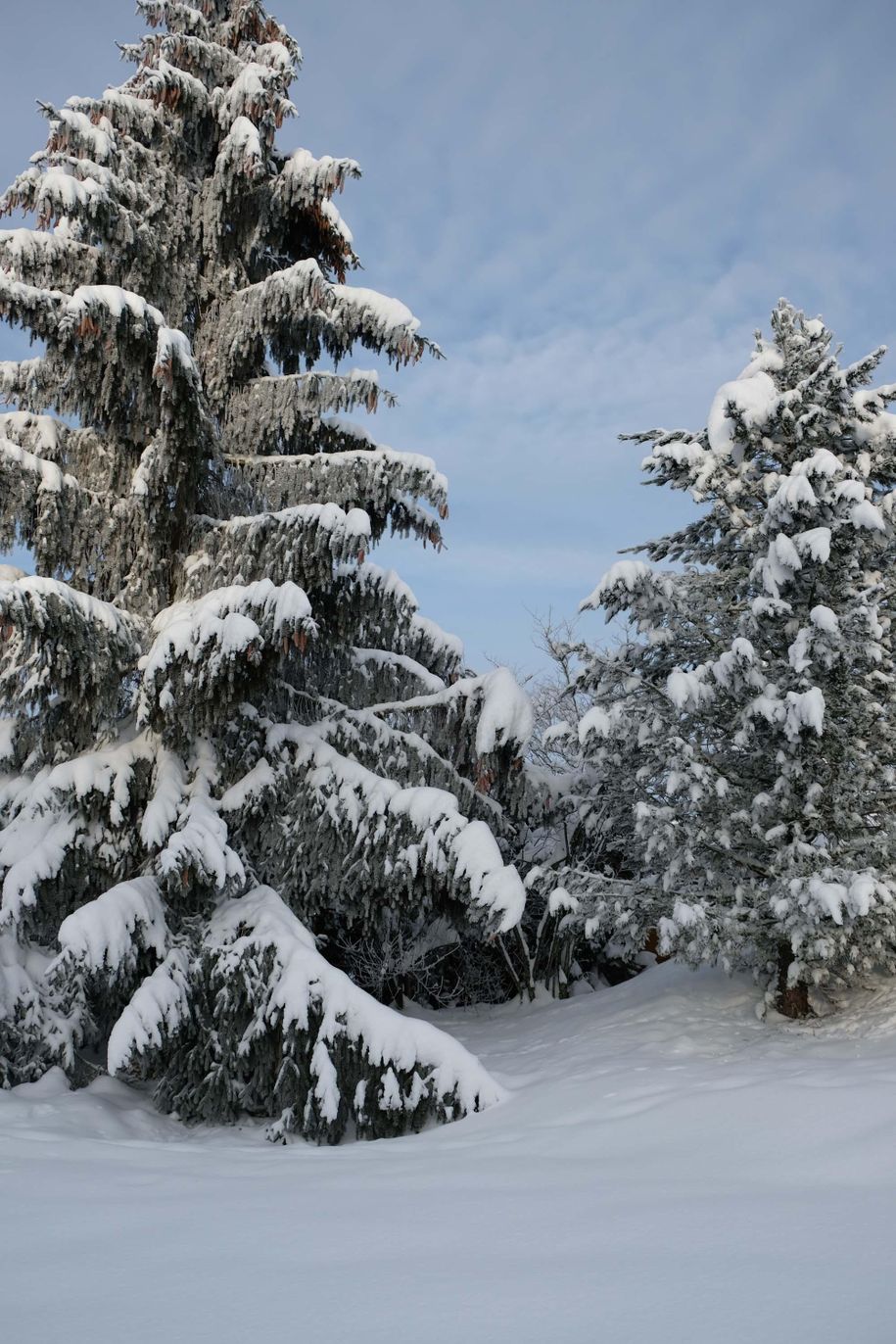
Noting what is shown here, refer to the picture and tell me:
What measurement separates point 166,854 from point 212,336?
5.17 metres

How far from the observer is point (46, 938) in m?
7.21

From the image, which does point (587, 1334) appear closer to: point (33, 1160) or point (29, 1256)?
point (29, 1256)

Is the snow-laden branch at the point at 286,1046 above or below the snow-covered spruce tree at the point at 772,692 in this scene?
below

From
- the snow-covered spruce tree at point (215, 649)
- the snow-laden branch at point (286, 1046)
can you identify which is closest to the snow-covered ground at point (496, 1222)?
the snow-laden branch at point (286, 1046)

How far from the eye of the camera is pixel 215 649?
5.96 m

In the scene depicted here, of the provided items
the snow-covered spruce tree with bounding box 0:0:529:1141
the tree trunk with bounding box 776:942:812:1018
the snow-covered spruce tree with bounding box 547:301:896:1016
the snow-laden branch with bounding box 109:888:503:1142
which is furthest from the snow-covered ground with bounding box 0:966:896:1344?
the tree trunk with bounding box 776:942:812:1018

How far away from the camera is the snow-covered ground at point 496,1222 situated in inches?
88.5

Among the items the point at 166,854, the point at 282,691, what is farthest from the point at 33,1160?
the point at 282,691

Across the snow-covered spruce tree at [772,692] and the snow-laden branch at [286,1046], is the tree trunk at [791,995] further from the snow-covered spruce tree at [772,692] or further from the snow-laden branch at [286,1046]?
the snow-laden branch at [286,1046]

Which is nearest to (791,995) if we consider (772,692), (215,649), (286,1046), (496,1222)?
(772,692)

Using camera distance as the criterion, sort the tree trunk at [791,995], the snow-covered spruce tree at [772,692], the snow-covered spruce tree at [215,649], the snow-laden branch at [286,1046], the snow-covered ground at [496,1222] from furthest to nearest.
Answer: the tree trunk at [791,995]
the snow-covered spruce tree at [772,692]
the snow-covered spruce tree at [215,649]
the snow-laden branch at [286,1046]
the snow-covered ground at [496,1222]

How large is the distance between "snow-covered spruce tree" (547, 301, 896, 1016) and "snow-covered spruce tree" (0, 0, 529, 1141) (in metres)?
1.49

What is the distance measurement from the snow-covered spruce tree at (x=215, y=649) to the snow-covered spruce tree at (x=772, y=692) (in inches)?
58.8

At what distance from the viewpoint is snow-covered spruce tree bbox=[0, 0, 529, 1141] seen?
583cm
